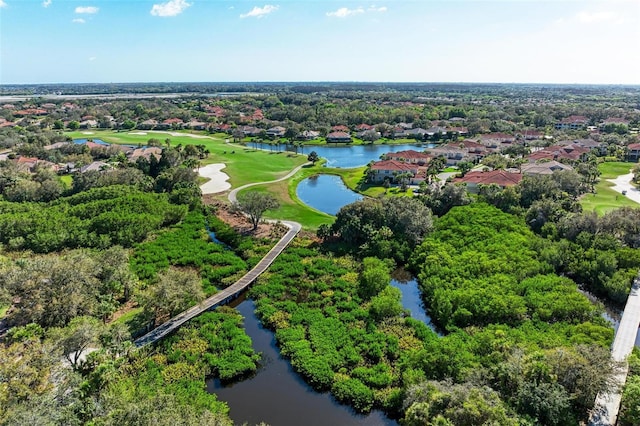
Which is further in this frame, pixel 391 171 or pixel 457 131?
pixel 457 131

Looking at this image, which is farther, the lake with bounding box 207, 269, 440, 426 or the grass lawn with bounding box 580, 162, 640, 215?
the grass lawn with bounding box 580, 162, 640, 215

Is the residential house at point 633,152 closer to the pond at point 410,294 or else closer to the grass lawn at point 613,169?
the grass lawn at point 613,169

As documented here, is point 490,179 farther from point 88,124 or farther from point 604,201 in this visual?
point 88,124

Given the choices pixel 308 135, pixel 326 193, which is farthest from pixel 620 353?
pixel 308 135

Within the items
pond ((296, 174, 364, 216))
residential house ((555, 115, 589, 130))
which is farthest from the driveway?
residential house ((555, 115, 589, 130))

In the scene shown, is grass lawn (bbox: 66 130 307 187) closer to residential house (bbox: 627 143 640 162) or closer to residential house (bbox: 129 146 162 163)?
residential house (bbox: 129 146 162 163)

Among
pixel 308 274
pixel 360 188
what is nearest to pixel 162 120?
pixel 360 188

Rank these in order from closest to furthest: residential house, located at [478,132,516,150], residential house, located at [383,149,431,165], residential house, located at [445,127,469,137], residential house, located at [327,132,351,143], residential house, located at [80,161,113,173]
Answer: residential house, located at [80,161,113,173] → residential house, located at [383,149,431,165] → residential house, located at [478,132,516,150] → residential house, located at [327,132,351,143] → residential house, located at [445,127,469,137]
